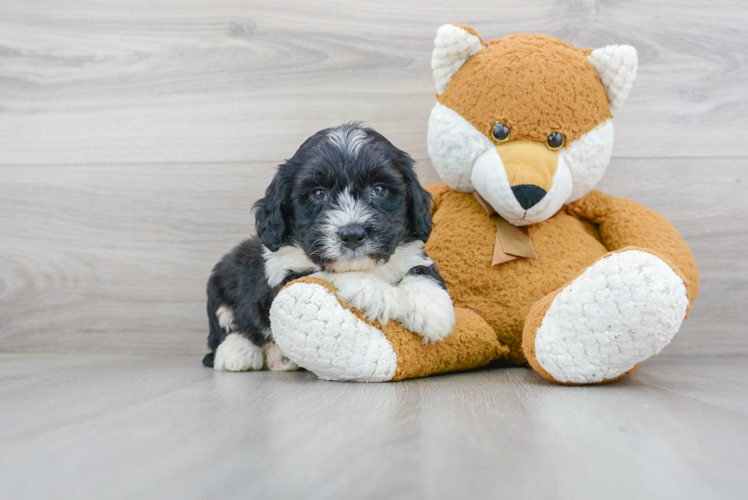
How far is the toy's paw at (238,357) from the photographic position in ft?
6.10

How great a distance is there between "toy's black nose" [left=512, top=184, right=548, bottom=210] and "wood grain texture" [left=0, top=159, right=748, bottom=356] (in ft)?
3.69

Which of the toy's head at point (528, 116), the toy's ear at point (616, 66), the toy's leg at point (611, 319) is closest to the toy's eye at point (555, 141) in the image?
the toy's head at point (528, 116)

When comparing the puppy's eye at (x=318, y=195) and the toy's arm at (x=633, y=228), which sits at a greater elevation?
the puppy's eye at (x=318, y=195)

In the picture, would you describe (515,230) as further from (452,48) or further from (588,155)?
(452,48)

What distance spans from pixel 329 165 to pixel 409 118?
0.88m

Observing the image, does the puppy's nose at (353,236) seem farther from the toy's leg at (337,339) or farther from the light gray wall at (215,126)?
the light gray wall at (215,126)

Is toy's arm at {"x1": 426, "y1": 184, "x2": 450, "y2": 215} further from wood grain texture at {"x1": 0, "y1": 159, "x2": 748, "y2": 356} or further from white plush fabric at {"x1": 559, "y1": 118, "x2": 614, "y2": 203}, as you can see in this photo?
wood grain texture at {"x1": 0, "y1": 159, "x2": 748, "y2": 356}

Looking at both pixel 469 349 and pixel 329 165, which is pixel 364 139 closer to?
pixel 329 165

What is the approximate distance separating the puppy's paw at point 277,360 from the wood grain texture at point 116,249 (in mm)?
633

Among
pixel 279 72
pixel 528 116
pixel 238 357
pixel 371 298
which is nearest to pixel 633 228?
pixel 528 116

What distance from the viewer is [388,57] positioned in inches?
90.9

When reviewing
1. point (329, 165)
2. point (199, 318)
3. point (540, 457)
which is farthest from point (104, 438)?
point (199, 318)

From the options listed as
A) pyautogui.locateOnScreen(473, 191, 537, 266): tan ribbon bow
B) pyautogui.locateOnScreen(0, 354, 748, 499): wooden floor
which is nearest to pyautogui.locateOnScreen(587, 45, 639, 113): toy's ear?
pyautogui.locateOnScreen(473, 191, 537, 266): tan ribbon bow

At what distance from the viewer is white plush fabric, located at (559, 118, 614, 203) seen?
170 centimetres
